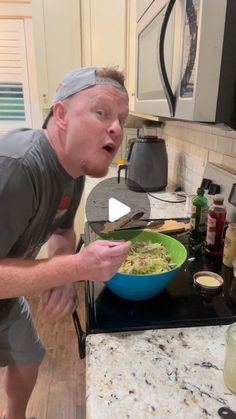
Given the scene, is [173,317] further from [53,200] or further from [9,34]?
[9,34]

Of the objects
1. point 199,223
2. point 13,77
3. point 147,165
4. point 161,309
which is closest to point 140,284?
point 161,309

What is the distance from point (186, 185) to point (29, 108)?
1.81 meters

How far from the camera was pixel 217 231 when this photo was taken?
0.96m

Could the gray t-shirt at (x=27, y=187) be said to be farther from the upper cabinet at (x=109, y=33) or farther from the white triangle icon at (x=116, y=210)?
the upper cabinet at (x=109, y=33)

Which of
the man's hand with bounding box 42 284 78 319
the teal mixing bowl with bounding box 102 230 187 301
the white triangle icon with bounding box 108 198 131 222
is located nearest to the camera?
the teal mixing bowl with bounding box 102 230 187 301

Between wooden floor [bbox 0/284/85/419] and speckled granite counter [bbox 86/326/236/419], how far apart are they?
3.48 ft

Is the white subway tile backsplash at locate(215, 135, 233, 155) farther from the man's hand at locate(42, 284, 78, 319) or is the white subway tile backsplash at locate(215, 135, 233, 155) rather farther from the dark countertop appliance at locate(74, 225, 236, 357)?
the man's hand at locate(42, 284, 78, 319)

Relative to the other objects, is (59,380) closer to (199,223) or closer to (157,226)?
(157,226)

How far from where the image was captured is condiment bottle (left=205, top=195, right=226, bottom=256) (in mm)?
962

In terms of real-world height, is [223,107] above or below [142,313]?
above

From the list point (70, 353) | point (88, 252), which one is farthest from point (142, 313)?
point (70, 353)

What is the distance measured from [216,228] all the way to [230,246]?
8 centimetres

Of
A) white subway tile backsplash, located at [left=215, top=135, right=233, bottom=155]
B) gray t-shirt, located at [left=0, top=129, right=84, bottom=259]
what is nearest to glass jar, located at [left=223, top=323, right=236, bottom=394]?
gray t-shirt, located at [left=0, top=129, right=84, bottom=259]

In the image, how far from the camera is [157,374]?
1.82ft
